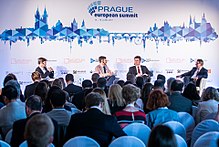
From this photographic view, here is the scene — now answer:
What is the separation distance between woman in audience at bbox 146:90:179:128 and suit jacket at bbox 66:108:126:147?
0.92 m

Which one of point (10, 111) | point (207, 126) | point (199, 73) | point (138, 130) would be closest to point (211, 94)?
point (207, 126)

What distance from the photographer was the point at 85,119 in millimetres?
3836

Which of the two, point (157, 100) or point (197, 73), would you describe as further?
point (197, 73)

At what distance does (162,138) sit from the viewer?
85.3 inches

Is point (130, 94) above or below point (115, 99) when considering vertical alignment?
above

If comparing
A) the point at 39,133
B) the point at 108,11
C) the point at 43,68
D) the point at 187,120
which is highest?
the point at 108,11

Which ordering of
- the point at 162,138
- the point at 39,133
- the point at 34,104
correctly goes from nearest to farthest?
the point at 162,138 → the point at 39,133 → the point at 34,104

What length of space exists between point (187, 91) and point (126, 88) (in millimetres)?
1935

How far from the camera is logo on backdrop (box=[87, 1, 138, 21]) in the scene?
A: 11.7m

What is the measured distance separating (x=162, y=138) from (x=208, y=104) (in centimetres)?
329

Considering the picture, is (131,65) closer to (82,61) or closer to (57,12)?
(82,61)

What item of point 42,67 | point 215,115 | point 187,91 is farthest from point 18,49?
point 215,115

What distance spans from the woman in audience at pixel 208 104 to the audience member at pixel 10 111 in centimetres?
249

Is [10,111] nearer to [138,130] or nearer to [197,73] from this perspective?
[138,130]
